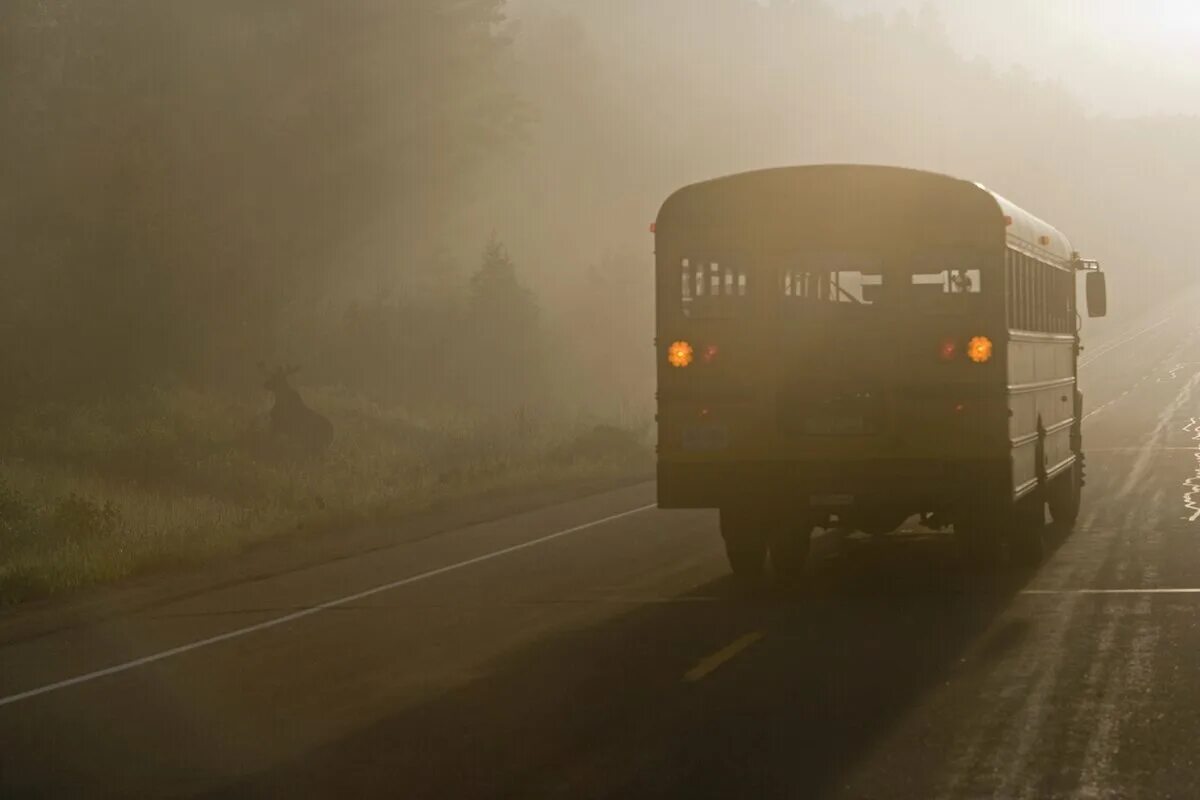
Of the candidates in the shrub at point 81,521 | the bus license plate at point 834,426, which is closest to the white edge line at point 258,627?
the bus license plate at point 834,426

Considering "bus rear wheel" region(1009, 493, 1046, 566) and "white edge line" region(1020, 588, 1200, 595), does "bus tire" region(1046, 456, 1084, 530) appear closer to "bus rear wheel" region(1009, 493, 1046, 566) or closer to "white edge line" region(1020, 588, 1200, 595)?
"bus rear wheel" region(1009, 493, 1046, 566)

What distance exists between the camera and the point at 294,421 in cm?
3775

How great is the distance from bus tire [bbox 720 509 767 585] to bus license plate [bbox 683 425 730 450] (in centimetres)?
64

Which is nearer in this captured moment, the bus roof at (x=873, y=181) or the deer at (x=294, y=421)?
the bus roof at (x=873, y=181)

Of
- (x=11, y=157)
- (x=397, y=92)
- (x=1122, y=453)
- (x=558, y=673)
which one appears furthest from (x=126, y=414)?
(x=558, y=673)

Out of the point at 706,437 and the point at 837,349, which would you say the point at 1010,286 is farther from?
the point at 706,437

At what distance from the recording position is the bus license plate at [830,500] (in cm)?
1398

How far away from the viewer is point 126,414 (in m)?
38.8

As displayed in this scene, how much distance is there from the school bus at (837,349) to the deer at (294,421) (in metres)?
23.5

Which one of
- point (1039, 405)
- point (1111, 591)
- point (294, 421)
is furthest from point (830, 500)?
point (294, 421)

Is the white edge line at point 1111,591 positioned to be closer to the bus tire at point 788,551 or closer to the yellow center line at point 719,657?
the bus tire at point 788,551

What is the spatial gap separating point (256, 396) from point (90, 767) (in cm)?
3598

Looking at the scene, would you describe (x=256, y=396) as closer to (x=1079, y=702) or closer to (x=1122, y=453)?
(x=1122, y=453)

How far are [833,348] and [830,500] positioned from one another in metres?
1.16
